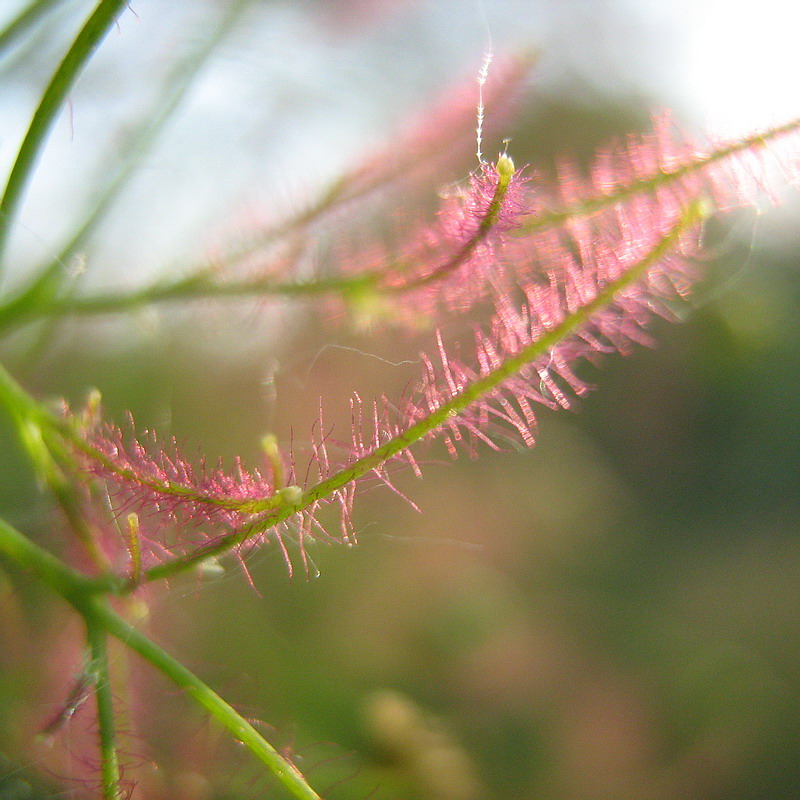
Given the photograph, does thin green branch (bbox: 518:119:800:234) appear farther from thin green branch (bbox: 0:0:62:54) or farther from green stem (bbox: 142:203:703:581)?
thin green branch (bbox: 0:0:62:54)

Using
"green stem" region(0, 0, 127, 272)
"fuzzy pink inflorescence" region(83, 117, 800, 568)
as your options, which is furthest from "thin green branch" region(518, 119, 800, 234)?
"green stem" region(0, 0, 127, 272)

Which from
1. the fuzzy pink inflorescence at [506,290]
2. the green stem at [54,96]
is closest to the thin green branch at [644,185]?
the fuzzy pink inflorescence at [506,290]

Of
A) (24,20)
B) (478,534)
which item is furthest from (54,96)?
(478,534)

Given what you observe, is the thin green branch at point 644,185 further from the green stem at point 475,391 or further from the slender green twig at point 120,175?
the slender green twig at point 120,175

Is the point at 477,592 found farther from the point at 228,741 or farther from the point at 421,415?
the point at 421,415

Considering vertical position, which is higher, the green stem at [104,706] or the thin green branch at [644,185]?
the thin green branch at [644,185]

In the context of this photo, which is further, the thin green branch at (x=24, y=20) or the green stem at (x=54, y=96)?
the thin green branch at (x=24, y=20)

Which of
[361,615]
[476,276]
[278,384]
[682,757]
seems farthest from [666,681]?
[476,276]
